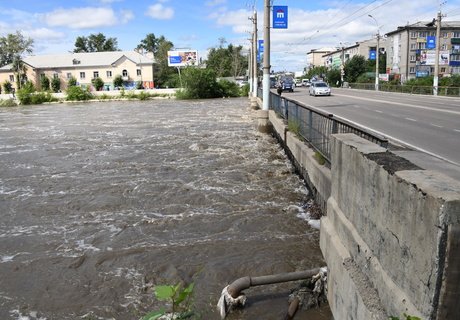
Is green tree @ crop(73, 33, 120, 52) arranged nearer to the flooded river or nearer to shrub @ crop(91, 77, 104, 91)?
shrub @ crop(91, 77, 104, 91)

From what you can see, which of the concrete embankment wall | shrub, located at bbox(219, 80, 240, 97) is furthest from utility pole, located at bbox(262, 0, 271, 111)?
shrub, located at bbox(219, 80, 240, 97)

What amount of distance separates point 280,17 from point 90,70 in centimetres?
7458

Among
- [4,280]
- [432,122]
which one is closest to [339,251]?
[4,280]

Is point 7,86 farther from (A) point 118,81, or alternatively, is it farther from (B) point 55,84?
(A) point 118,81

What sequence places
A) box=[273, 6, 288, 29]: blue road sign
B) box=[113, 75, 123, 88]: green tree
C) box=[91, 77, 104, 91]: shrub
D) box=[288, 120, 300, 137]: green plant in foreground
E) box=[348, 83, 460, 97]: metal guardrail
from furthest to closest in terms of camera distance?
1. box=[113, 75, 123, 88]: green tree
2. box=[91, 77, 104, 91]: shrub
3. box=[348, 83, 460, 97]: metal guardrail
4. box=[273, 6, 288, 29]: blue road sign
5. box=[288, 120, 300, 137]: green plant in foreground

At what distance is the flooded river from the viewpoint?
608cm

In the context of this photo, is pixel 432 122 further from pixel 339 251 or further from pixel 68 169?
pixel 339 251

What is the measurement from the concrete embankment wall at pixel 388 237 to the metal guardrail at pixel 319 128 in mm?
885

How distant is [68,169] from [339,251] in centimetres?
1244

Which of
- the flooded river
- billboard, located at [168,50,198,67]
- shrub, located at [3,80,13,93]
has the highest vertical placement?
billboard, located at [168,50,198,67]

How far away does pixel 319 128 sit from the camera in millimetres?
10031

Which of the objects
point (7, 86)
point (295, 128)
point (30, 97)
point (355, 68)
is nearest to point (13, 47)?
point (7, 86)

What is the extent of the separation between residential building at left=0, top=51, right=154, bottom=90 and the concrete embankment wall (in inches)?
3588

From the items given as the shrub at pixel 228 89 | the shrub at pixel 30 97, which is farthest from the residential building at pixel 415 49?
the shrub at pixel 30 97
